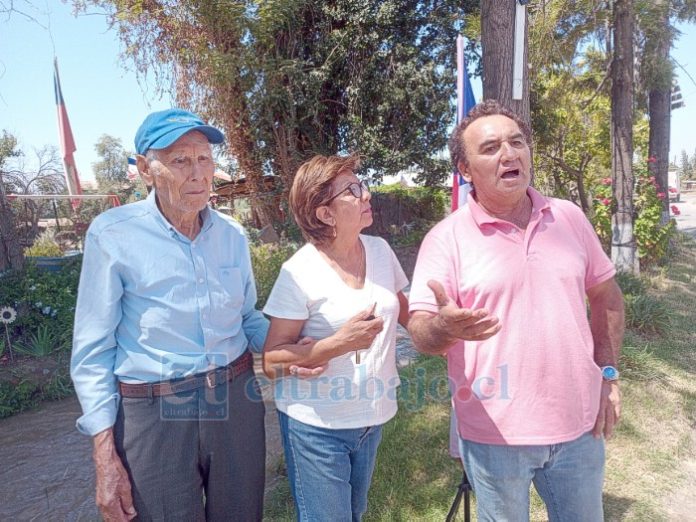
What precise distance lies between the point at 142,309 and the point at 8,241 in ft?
17.0

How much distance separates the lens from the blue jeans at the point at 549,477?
151 cm

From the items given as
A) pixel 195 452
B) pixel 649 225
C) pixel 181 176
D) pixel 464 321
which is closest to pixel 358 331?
pixel 464 321

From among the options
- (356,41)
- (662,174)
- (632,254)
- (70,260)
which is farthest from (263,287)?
(662,174)

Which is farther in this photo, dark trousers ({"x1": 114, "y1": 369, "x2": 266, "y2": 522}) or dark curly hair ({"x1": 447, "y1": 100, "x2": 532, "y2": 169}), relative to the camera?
dark curly hair ({"x1": 447, "y1": 100, "x2": 532, "y2": 169})

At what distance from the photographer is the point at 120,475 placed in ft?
4.98

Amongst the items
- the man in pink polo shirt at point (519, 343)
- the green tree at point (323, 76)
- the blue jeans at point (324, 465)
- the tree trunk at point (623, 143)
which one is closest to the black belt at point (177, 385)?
the blue jeans at point (324, 465)

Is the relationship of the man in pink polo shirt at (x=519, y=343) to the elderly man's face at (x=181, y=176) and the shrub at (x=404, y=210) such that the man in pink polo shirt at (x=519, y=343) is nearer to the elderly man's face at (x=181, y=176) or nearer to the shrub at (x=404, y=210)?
the elderly man's face at (x=181, y=176)

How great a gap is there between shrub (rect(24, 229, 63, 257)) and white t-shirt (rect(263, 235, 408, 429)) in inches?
295

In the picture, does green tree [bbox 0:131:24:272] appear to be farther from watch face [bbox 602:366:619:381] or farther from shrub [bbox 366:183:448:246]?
shrub [bbox 366:183:448:246]

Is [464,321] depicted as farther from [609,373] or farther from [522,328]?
[609,373]

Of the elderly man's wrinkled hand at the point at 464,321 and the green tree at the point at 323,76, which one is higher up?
the green tree at the point at 323,76

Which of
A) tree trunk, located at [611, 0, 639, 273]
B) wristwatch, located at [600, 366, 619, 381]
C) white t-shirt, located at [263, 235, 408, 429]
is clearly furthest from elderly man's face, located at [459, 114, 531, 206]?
tree trunk, located at [611, 0, 639, 273]

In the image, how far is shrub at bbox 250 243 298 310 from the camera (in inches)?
279

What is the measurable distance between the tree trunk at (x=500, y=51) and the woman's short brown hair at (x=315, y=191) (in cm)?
266
